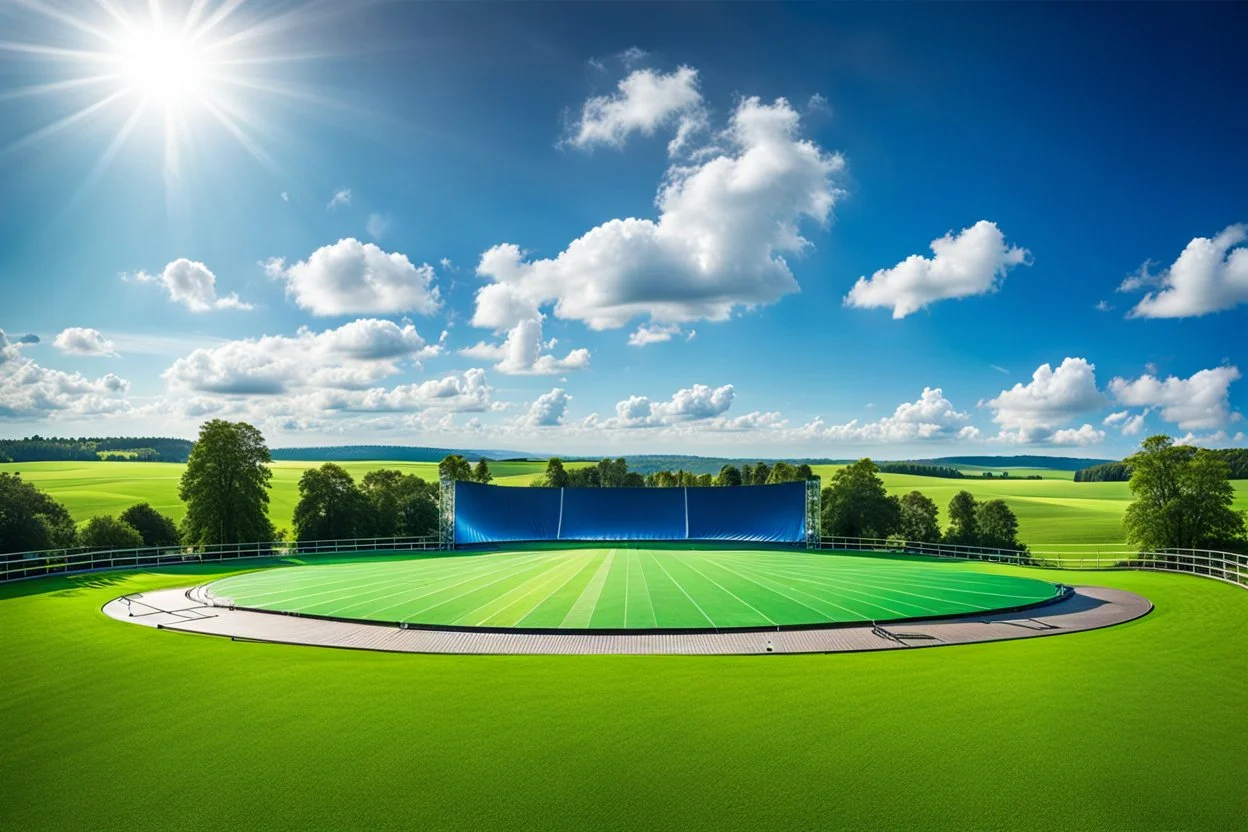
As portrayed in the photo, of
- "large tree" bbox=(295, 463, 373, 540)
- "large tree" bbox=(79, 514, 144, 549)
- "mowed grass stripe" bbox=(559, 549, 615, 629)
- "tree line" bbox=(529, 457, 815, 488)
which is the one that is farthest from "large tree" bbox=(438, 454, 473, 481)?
"mowed grass stripe" bbox=(559, 549, 615, 629)

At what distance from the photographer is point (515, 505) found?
47469 millimetres

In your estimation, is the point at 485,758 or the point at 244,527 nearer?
the point at 485,758

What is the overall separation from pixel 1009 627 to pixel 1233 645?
427cm

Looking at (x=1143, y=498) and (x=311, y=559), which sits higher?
(x=1143, y=498)

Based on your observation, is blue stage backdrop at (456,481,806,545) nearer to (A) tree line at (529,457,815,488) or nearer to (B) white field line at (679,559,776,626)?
(A) tree line at (529,457,815,488)

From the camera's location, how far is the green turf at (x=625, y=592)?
17906 millimetres

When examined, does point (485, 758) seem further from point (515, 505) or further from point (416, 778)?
point (515, 505)

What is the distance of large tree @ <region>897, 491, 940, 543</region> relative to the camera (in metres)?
64.0

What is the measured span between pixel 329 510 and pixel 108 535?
44.5 feet

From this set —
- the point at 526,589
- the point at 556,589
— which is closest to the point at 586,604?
the point at 556,589

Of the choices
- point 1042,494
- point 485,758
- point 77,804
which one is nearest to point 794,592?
point 485,758

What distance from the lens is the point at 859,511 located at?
2142 inches

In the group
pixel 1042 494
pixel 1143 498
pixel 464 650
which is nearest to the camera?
pixel 464 650

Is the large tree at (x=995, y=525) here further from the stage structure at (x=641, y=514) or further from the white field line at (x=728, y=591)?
the white field line at (x=728, y=591)
